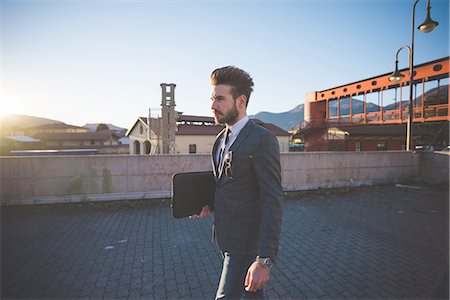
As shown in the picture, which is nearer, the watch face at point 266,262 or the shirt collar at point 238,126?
the watch face at point 266,262

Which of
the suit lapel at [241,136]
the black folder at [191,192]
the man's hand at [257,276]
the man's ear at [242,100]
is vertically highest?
the man's ear at [242,100]

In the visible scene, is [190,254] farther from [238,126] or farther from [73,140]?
[73,140]

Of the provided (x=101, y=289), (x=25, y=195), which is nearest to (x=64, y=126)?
(x=25, y=195)

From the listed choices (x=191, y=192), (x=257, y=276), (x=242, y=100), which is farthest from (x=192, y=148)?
(x=257, y=276)

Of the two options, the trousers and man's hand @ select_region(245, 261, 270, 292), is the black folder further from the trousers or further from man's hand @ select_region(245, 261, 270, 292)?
man's hand @ select_region(245, 261, 270, 292)

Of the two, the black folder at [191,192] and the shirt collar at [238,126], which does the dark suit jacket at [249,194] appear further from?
the black folder at [191,192]

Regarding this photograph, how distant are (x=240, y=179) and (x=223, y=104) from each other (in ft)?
2.22

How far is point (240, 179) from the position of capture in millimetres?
1761

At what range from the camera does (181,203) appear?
209cm

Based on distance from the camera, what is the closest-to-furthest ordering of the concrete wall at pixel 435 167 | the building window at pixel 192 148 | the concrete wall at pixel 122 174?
the concrete wall at pixel 122 174 → the concrete wall at pixel 435 167 → the building window at pixel 192 148

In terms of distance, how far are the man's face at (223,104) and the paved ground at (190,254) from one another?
2.43m

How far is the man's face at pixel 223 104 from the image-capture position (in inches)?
72.3

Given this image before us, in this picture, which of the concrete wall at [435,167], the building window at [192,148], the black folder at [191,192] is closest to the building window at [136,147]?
the building window at [192,148]

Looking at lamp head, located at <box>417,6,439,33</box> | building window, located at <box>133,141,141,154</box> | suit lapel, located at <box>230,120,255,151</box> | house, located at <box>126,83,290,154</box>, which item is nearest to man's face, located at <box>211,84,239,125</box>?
suit lapel, located at <box>230,120,255,151</box>
